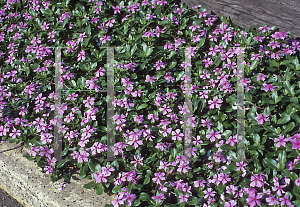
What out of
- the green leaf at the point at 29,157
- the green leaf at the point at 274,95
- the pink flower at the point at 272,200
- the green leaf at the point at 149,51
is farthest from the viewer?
the green leaf at the point at 149,51

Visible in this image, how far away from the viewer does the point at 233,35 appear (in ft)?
10.0

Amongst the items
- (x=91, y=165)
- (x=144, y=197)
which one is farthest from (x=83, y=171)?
(x=144, y=197)

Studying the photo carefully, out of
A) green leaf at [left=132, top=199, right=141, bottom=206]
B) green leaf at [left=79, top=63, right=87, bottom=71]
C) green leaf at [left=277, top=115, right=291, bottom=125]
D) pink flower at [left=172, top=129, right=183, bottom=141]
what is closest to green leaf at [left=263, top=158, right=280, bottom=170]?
green leaf at [left=277, top=115, right=291, bottom=125]

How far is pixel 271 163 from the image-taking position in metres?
2.14

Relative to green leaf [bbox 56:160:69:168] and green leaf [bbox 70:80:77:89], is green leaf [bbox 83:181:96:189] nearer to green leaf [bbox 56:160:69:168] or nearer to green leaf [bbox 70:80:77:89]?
green leaf [bbox 56:160:69:168]

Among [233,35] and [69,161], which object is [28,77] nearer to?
[69,161]

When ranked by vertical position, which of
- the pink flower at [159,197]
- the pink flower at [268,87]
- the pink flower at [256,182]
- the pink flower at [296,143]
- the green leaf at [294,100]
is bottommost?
the pink flower at [159,197]

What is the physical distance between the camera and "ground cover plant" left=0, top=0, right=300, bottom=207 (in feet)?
7.18

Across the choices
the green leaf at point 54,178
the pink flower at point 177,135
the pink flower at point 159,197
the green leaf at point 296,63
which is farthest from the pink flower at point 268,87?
the green leaf at point 54,178

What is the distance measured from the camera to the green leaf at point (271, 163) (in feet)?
6.94

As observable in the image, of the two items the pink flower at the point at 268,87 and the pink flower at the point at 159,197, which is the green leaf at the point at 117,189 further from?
the pink flower at the point at 268,87

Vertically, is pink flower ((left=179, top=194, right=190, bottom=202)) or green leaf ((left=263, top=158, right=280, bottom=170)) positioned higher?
green leaf ((left=263, top=158, right=280, bottom=170))

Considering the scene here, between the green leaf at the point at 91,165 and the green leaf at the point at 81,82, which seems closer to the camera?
the green leaf at the point at 91,165

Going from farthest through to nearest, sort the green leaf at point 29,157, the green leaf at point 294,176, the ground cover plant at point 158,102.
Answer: the green leaf at point 29,157
the ground cover plant at point 158,102
the green leaf at point 294,176
